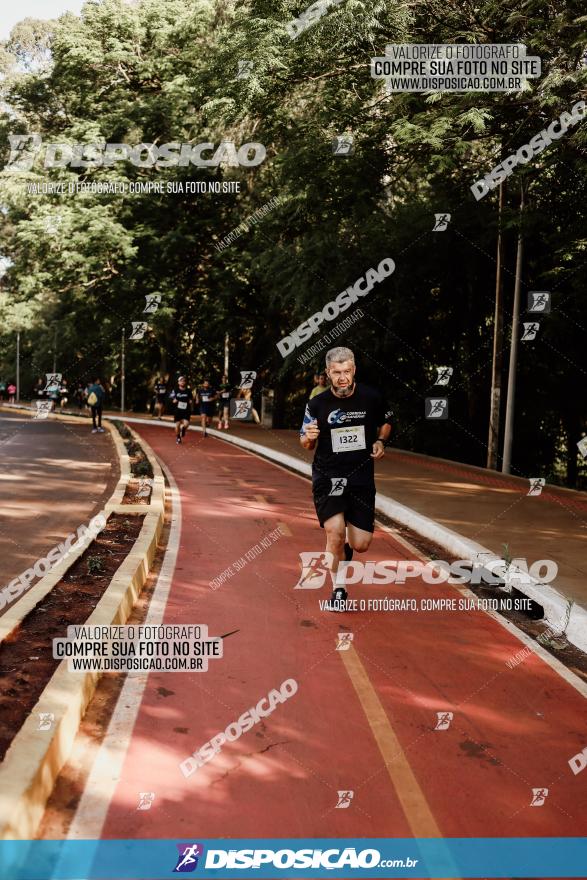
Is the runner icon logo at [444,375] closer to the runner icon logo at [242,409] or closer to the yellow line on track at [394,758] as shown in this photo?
the runner icon logo at [242,409]

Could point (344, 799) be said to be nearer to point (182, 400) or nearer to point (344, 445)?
point (344, 445)

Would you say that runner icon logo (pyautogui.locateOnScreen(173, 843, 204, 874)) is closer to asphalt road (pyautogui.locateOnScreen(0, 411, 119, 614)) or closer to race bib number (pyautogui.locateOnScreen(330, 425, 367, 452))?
race bib number (pyautogui.locateOnScreen(330, 425, 367, 452))

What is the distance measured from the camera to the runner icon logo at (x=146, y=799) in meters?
4.26

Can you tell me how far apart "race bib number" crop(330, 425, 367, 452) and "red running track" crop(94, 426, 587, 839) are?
1.56 m

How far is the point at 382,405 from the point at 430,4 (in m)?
10.3

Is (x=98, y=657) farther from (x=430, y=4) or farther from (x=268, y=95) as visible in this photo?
(x=268, y=95)

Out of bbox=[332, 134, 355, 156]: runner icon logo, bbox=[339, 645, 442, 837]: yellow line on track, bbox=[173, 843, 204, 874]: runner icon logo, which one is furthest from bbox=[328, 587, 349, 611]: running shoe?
bbox=[332, 134, 355, 156]: runner icon logo

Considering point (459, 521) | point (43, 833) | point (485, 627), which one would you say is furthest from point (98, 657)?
point (459, 521)

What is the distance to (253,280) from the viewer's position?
35031 millimetres

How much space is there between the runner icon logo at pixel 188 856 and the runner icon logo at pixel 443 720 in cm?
195

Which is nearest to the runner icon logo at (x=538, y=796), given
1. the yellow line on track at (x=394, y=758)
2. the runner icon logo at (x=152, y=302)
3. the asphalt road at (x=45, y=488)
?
the yellow line on track at (x=394, y=758)

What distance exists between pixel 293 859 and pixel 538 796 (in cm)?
145

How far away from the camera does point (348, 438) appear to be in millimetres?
7312

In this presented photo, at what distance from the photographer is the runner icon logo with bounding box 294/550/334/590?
8.80 meters
